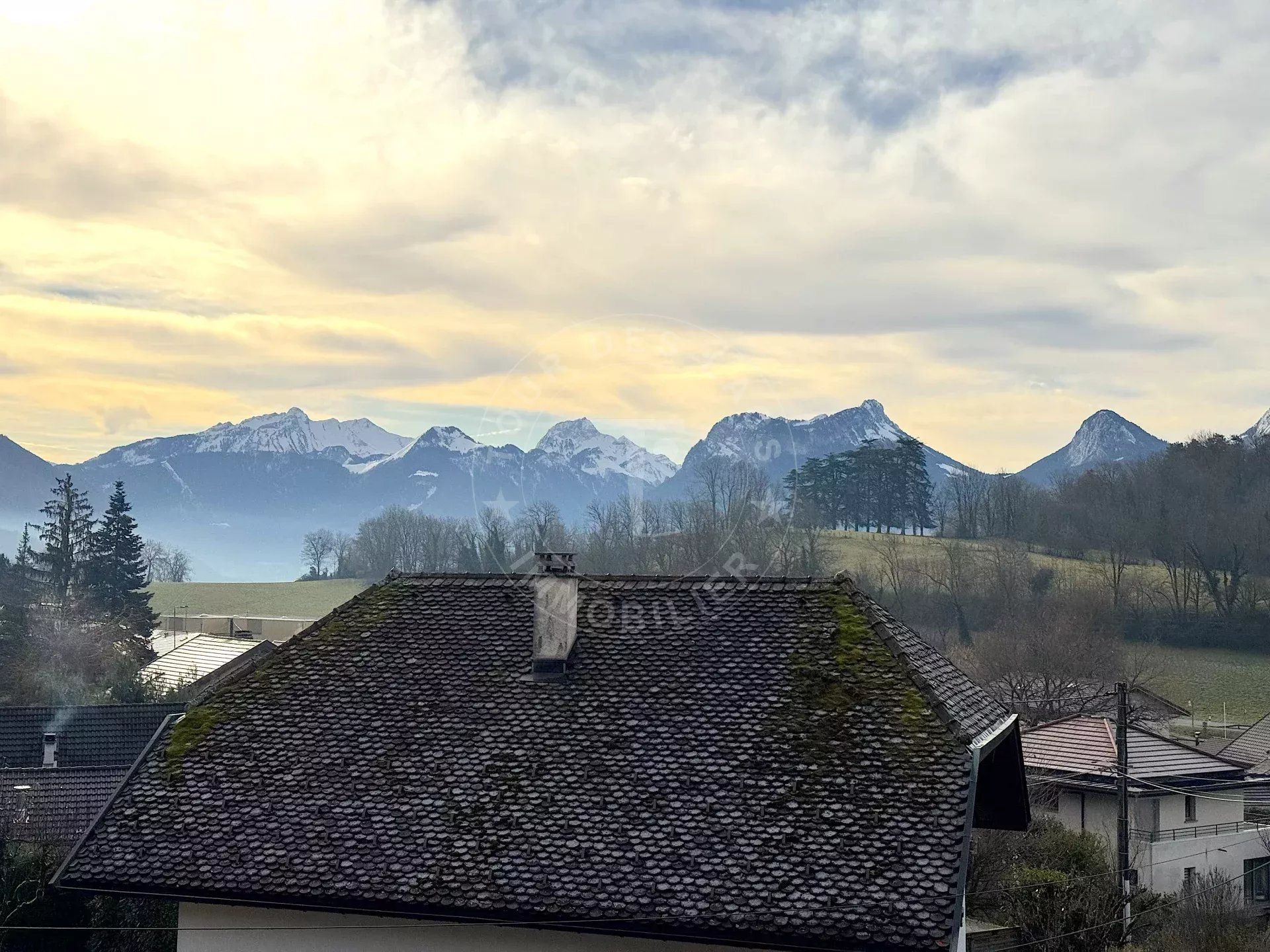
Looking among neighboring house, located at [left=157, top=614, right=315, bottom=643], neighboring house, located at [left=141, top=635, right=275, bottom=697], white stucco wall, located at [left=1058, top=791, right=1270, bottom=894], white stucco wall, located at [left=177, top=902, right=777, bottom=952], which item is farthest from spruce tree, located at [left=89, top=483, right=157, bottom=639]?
white stucco wall, located at [left=177, top=902, right=777, bottom=952]

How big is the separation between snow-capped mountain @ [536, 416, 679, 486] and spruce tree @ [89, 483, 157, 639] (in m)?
58.9

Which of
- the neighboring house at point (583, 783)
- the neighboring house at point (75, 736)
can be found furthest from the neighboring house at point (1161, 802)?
the neighboring house at point (75, 736)

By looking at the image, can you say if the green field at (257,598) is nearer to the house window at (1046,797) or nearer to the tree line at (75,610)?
the tree line at (75,610)

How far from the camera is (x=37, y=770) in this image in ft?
114

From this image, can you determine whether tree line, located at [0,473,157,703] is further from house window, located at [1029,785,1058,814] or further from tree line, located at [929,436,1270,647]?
tree line, located at [929,436,1270,647]

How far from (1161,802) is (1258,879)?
7.51m

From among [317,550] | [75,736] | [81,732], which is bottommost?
[75,736]

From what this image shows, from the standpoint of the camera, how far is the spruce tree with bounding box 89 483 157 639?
271ft

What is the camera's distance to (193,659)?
222 feet

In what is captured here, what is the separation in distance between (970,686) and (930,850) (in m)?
5.50

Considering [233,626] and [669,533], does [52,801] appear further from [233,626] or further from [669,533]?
[233,626]

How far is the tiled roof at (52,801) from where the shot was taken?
96.7ft

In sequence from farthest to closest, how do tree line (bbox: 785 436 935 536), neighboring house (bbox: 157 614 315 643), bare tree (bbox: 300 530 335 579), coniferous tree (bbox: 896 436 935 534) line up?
bare tree (bbox: 300 530 335 579)
coniferous tree (bbox: 896 436 935 534)
tree line (bbox: 785 436 935 536)
neighboring house (bbox: 157 614 315 643)

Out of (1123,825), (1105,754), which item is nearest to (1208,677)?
(1105,754)
